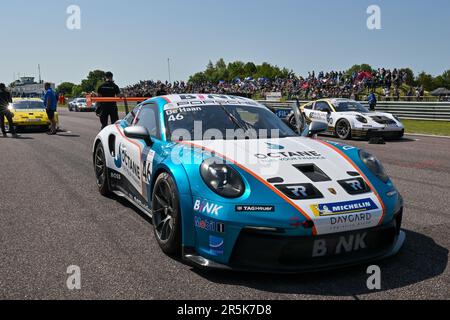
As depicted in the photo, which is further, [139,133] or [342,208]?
[139,133]

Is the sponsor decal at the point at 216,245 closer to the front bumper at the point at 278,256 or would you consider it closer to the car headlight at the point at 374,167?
the front bumper at the point at 278,256

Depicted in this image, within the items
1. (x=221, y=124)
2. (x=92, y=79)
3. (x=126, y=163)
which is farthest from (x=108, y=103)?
(x=92, y=79)

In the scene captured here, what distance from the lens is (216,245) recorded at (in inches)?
125

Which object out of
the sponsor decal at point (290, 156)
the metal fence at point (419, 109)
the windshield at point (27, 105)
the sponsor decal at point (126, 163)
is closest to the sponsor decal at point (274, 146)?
the sponsor decal at point (290, 156)

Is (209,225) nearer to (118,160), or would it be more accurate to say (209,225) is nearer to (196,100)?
(196,100)

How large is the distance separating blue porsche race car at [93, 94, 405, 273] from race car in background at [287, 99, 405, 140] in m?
7.69

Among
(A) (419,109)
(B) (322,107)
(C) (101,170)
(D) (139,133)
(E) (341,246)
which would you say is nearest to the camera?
(E) (341,246)

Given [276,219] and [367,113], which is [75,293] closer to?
[276,219]

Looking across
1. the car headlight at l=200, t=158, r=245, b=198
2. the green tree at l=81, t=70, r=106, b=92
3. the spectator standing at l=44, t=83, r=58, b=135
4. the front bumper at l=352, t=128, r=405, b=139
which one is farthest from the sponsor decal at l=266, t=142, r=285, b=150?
the green tree at l=81, t=70, r=106, b=92

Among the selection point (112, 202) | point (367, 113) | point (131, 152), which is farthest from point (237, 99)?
point (367, 113)

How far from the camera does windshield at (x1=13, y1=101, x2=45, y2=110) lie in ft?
53.2

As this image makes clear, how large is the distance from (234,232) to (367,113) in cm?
1100

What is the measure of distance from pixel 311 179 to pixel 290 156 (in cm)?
39
